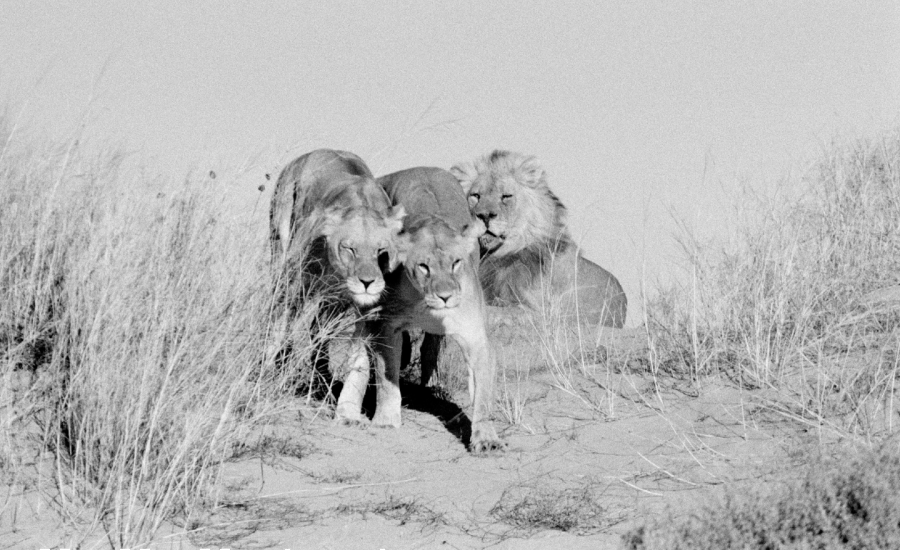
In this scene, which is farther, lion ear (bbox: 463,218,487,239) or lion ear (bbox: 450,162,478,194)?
lion ear (bbox: 450,162,478,194)

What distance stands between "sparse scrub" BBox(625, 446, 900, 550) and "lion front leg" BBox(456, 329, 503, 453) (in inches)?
87.1

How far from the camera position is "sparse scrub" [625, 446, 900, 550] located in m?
4.23

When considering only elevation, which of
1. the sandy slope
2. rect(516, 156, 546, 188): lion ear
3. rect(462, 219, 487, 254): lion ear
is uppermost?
rect(516, 156, 546, 188): lion ear

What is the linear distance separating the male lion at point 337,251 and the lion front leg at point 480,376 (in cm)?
59

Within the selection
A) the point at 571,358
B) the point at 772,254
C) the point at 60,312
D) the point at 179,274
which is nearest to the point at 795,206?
the point at 772,254

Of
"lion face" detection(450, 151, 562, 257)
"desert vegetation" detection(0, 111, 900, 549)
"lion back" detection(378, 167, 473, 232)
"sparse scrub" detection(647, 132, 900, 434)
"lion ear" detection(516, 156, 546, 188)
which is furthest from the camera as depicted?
"lion ear" detection(516, 156, 546, 188)

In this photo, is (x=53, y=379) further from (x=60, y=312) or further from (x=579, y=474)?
(x=579, y=474)

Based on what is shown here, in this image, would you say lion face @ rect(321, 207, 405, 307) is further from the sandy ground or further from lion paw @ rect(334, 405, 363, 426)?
the sandy ground

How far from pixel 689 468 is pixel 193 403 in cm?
238

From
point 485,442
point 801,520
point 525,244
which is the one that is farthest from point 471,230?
point 525,244

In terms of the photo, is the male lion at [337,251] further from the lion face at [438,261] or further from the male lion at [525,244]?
the male lion at [525,244]

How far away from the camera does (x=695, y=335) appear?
736cm

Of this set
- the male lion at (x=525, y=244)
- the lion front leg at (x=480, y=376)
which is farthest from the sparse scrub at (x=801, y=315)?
the male lion at (x=525, y=244)

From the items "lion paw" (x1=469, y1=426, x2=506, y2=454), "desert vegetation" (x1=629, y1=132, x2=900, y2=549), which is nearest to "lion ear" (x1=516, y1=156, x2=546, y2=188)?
"desert vegetation" (x1=629, y1=132, x2=900, y2=549)
